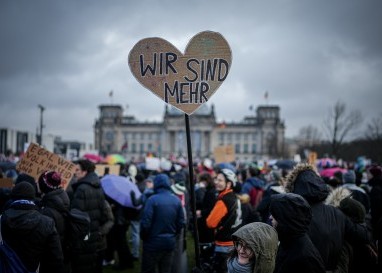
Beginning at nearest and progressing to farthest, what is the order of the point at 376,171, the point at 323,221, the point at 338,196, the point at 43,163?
1. the point at 323,221
2. the point at 338,196
3. the point at 43,163
4. the point at 376,171

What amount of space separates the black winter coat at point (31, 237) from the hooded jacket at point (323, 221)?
2.50 m

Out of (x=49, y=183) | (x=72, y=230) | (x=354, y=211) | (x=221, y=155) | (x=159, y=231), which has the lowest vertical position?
(x=159, y=231)

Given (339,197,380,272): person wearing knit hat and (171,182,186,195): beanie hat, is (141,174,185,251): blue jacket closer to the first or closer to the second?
(171,182,186,195): beanie hat

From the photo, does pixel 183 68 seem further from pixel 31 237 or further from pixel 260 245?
pixel 31 237

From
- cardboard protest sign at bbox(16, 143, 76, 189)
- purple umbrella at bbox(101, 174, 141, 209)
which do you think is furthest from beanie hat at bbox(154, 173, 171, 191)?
purple umbrella at bbox(101, 174, 141, 209)

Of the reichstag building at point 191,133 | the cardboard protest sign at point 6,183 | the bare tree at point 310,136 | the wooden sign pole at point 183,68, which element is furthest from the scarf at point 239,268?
the reichstag building at point 191,133

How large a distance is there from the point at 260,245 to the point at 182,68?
1656 millimetres

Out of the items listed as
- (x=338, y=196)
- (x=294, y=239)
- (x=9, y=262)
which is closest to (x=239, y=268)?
(x=294, y=239)

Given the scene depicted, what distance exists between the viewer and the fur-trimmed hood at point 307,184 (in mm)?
3912

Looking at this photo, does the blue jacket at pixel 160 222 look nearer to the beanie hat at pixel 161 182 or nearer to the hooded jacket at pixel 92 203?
the beanie hat at pixel 161 182

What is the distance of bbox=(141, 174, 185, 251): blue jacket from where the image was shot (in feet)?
18.7

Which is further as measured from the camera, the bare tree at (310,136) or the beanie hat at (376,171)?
the bare tree at (310,136)

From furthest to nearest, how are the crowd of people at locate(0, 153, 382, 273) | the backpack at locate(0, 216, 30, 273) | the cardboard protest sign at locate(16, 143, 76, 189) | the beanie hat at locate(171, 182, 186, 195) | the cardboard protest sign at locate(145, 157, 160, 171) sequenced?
the cardboard protest sign at locate(145, 157, 160, 171)
the beanie hat at locate(171, 182, 186, 195)
the cardboard protest sign at locate(16, 143, 76, 189)
the backpack at locate(0, 216, 30, 273)
the crowd of people at locate(0, 153, 382, 273)

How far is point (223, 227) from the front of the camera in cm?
527
